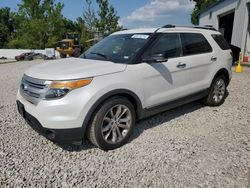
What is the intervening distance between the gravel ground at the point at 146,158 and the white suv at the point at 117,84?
353 millimetres

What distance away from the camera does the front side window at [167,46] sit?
3.93 meters

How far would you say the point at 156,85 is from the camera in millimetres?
3887

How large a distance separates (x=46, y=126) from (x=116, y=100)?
3.40 feet

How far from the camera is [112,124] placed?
3.51 m

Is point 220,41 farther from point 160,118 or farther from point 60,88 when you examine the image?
point 60,88

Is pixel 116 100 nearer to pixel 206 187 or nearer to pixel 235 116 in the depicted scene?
pixel 206 187

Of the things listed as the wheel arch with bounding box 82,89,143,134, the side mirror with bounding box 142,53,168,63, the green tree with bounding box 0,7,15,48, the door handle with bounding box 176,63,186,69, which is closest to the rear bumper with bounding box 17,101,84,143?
the wheel arch with bounding box 82,89,143,134

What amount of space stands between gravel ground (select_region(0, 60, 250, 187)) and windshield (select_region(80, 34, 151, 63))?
138 centimetres

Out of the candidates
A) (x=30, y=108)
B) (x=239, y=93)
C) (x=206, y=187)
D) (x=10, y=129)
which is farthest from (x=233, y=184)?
(x=239, y=93)

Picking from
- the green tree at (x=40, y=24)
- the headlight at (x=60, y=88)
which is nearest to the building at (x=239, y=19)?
the headlight at (x=60, y=88)

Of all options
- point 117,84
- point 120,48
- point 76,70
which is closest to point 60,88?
point 76,70

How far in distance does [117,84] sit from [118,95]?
201mm

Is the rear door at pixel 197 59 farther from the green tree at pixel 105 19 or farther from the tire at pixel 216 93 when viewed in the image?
the green tree at pixel 105 19

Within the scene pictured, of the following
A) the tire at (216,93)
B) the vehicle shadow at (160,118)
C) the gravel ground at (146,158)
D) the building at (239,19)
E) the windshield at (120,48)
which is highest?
the building at (239,19)
